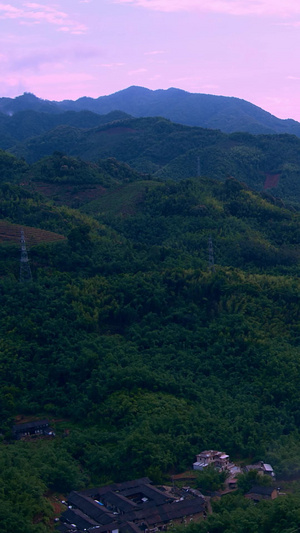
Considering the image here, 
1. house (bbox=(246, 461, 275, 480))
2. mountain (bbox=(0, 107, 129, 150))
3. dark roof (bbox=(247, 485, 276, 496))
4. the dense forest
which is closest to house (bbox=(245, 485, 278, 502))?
dark roof (bbox=(247, 485, 276, 496))

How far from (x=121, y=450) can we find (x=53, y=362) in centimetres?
560

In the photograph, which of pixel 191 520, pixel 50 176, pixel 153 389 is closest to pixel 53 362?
pixel 153 389

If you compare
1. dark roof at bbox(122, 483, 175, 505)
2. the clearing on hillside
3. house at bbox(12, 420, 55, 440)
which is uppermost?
the clearing on hillside

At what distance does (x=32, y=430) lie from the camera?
21656 millimetres

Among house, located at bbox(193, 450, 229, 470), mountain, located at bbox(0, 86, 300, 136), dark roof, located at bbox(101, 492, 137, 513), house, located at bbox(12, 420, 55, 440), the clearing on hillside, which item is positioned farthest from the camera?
mountain, located at bbox(0, 86, 300, 136)

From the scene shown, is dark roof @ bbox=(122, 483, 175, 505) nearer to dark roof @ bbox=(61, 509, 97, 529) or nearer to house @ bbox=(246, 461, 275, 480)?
dark roof @ bbox=(61, 509, 97, 529)

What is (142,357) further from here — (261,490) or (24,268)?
(261,490)

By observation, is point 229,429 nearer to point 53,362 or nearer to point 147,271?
point 53,362

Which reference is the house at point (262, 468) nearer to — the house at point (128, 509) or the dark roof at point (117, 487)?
the house at point (128, 509)

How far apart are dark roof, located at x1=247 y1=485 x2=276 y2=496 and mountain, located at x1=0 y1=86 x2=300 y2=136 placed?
95729 millimetres

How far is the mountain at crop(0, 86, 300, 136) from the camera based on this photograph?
121938mm

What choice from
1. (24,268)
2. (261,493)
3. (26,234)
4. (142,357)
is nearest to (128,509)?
(261,493)

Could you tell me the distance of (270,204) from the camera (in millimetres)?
41938

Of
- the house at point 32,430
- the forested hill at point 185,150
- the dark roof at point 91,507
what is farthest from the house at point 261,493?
the forested hill at point 185,150
